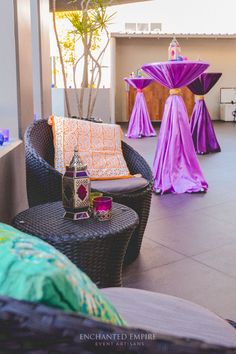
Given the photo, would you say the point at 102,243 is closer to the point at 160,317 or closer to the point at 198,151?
the point at 160,317

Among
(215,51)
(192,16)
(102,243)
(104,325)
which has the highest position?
(192,16)

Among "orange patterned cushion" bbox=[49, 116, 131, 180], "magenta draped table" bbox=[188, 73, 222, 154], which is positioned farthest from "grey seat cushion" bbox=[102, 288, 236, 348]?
"magenta draped table" bbox=[188, 73, 222, 154]

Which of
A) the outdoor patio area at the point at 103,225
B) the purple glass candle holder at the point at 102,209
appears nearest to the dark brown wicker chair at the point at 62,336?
the outdoor patio area at the point at 103,225

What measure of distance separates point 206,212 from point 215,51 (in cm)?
1064

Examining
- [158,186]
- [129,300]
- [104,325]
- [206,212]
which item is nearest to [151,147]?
[158,186]

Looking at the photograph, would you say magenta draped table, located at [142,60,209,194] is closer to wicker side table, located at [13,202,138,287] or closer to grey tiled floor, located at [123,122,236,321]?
grey tiled floor, located at [123,122,236,321]

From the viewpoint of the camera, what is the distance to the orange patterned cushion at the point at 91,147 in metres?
2.66

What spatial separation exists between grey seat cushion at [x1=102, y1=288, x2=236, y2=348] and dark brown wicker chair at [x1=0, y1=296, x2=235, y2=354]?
0.40 metres

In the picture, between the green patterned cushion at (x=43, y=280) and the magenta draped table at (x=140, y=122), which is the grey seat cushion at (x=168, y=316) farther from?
the magenta draped table at (x=140, y=122)

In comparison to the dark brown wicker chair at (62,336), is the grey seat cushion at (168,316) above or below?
below

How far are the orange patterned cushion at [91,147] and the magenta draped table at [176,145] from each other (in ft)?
4.56

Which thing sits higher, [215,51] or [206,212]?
[215,51]

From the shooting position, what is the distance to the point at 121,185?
8.19 feet

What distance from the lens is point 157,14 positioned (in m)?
13.2
